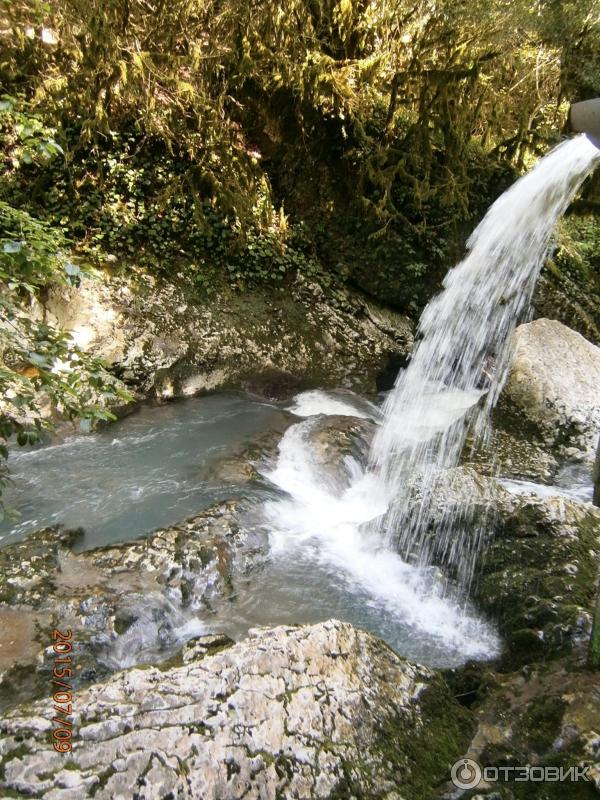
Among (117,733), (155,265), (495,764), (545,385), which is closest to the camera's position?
(117,733)

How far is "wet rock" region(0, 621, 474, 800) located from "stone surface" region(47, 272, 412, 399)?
5.01 metres

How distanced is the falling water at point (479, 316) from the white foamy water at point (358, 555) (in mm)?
721

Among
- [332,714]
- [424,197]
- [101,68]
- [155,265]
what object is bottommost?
[332,714]

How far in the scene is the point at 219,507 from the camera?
480cm

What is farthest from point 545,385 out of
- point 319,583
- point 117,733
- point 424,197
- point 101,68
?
point 101,68

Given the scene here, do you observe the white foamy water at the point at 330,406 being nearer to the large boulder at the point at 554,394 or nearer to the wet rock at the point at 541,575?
the large boulder at the point at 554,394

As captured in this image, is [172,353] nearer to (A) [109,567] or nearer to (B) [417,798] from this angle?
(A) [109,567]

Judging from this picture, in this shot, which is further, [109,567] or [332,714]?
[109,567]

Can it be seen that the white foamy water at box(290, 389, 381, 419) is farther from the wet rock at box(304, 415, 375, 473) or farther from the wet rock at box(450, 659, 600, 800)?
the wet rock at box(450, 659, 600, 800)

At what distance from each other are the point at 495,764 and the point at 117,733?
155cm

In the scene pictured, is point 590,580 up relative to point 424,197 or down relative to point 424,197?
down

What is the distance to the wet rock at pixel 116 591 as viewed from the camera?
3.30 metres
